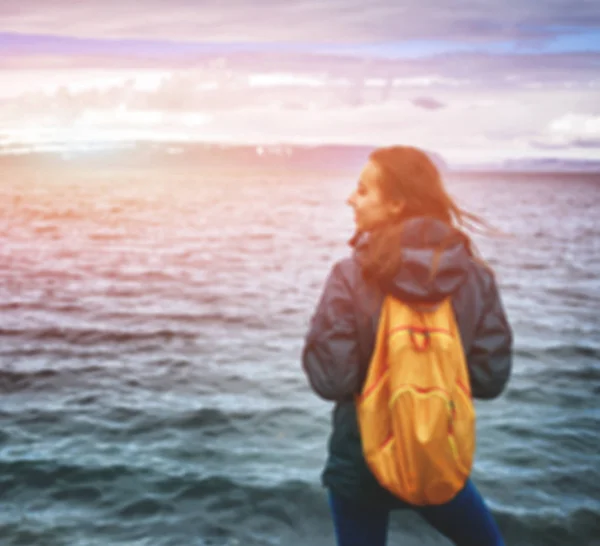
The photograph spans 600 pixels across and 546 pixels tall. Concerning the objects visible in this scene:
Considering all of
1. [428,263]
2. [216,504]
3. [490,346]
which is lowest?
[216,504]

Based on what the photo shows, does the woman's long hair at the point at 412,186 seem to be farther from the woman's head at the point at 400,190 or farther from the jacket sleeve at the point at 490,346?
the jacket sleeve at the point at 490,346

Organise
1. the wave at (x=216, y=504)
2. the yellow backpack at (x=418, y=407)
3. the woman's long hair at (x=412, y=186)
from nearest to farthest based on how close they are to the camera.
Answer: the yellow backpack at (x=418, y=407), the woman's long hair at (x=412, y=186), the wave at (x=216, y=504)

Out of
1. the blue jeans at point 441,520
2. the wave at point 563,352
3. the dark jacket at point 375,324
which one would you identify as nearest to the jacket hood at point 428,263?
the dark jacket at point 375,324

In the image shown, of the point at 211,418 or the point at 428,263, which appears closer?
the point at 428,263

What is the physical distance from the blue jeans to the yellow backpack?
0.37 feet

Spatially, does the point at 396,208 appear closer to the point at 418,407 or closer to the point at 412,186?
the point at 412,186

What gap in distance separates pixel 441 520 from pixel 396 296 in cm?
77

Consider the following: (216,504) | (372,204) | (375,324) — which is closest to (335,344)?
(375,324)

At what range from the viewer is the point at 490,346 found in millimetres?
2271

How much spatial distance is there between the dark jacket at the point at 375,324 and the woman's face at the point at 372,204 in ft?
0.35

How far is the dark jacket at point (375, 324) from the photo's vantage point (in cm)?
214

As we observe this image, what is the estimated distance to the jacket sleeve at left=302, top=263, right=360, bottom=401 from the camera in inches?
84.5

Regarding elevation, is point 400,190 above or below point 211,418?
above

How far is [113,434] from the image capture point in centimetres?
587
